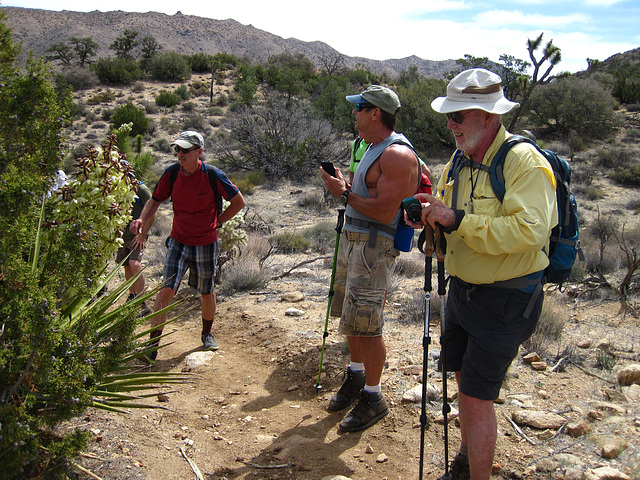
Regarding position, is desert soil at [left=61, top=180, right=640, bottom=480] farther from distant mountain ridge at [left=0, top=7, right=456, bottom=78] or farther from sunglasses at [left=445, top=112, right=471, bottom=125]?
distant mountain ridge at [left=0, top=7, right=456, bottom=78]

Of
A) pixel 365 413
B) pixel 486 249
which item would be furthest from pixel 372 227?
pixel 365 413

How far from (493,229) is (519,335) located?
56cm

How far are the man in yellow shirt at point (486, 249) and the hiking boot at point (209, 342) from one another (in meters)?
2.79

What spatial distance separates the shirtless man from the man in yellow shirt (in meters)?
0.65

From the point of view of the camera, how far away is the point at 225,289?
20.8 feet

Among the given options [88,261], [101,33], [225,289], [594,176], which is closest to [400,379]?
[88,261]

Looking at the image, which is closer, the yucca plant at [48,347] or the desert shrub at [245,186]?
the yucca plant at [48,347]

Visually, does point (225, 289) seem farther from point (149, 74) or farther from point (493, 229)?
point (149, 74)

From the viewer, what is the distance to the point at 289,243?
352 inches

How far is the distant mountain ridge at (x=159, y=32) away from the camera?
Answer: 60.2m

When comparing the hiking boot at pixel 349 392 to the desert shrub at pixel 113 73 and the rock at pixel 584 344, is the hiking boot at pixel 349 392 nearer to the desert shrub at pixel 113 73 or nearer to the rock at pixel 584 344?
the rock at pixel 584 344

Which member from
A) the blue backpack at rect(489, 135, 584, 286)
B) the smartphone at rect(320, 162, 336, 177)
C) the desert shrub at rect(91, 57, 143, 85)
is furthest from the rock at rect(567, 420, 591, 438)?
the desert shrub at rect(91, 57, 143, 85)

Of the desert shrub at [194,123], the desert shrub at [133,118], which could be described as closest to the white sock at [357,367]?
the desert shrub at [133,118]

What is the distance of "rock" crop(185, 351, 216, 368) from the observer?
4326 millimetres
